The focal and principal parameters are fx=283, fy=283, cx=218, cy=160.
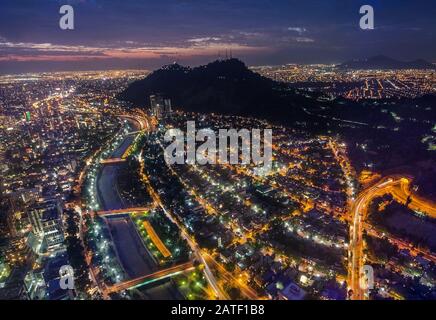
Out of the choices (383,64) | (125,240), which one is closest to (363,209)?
(125,240)

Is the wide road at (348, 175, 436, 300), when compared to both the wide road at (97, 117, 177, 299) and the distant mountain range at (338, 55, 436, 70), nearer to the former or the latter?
the wide road at (97, 117, 177, 299)

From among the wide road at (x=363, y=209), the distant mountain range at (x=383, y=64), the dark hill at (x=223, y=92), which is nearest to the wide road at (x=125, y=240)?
the wide road at (x=363, y=209)

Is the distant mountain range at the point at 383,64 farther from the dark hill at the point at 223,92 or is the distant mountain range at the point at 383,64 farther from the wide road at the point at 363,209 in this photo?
the wide road at the point at 363,209

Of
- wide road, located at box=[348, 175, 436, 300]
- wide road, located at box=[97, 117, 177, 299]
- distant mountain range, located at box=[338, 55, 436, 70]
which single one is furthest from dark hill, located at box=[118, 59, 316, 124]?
distant mountain range, located at box=[338, 55, 436, 70]

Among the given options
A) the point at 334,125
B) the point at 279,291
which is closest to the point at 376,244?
the point at 279,291

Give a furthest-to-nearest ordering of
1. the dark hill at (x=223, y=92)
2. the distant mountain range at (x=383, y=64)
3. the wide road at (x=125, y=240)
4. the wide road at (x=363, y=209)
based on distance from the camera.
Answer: the distant mountain range at (x=383, y=64), the dark hill at (x=223, y=92), the wide road at (x=125, y=240), the wide road at (x=363, y=209)
